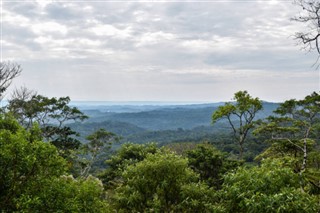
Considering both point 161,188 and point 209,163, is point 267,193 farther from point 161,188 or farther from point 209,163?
point 209,163

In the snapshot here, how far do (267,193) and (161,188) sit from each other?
15.8 feet

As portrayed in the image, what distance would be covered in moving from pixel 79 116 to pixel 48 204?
3118 centimetres

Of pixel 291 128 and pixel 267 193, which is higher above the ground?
pixel 291 128

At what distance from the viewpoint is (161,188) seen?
13203 millimetres

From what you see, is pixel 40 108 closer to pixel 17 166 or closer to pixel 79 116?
pixel 79 116

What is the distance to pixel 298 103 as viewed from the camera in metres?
30.8

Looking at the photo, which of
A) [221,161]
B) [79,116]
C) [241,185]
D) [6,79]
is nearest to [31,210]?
[241,185]

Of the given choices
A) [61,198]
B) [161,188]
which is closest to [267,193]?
[161,188]

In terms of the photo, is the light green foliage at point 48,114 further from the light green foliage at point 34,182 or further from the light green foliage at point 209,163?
the light green foliage at point 34,182

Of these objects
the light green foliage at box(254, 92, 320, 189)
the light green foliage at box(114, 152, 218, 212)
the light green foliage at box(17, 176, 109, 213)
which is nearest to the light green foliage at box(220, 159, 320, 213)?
the light green foliage at box(114, 152, 218, 212)

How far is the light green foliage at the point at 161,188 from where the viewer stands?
12.8m

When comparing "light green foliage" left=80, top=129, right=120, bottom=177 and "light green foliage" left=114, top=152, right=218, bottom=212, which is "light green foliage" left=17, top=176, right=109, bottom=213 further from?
"light green foliage" left=80, top=129, right=120, bottom=177

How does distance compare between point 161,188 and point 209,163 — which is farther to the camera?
point 209,163

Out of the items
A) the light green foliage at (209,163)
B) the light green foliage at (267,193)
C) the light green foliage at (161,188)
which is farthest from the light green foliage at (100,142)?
the light green foliage at (267,193)
